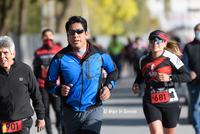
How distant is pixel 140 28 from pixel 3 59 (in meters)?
75.0

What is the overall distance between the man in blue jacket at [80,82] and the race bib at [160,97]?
1.00 m

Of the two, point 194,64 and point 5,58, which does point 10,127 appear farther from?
point 194,64

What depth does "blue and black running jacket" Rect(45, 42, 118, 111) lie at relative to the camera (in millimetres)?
4879

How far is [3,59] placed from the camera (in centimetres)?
482

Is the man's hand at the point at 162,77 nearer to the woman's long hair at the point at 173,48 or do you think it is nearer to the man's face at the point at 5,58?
the woman's long hair at the point at 173,48

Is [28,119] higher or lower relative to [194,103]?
higher

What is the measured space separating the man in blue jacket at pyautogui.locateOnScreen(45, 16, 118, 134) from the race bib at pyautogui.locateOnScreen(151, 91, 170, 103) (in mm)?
1003

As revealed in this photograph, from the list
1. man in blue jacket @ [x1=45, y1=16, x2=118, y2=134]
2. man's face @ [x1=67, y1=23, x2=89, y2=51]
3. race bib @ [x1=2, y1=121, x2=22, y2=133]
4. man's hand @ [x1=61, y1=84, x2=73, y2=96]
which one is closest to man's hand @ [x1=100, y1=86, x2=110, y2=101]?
man in blue jacket @ [x1=45, y1=16, x2=118, y2=134]

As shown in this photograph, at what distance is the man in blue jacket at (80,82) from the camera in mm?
4879

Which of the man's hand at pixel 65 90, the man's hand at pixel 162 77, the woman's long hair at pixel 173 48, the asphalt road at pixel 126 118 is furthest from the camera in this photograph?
the asphalt road at pixel 126 118

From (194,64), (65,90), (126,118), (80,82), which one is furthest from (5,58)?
(126,118)

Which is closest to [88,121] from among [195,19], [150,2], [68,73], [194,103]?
[68,73]

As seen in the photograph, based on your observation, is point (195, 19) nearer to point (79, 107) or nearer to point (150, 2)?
point (150, 2)

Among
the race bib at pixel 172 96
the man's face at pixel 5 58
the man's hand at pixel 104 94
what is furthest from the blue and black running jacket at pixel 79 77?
the race bib at pixel 172 96
